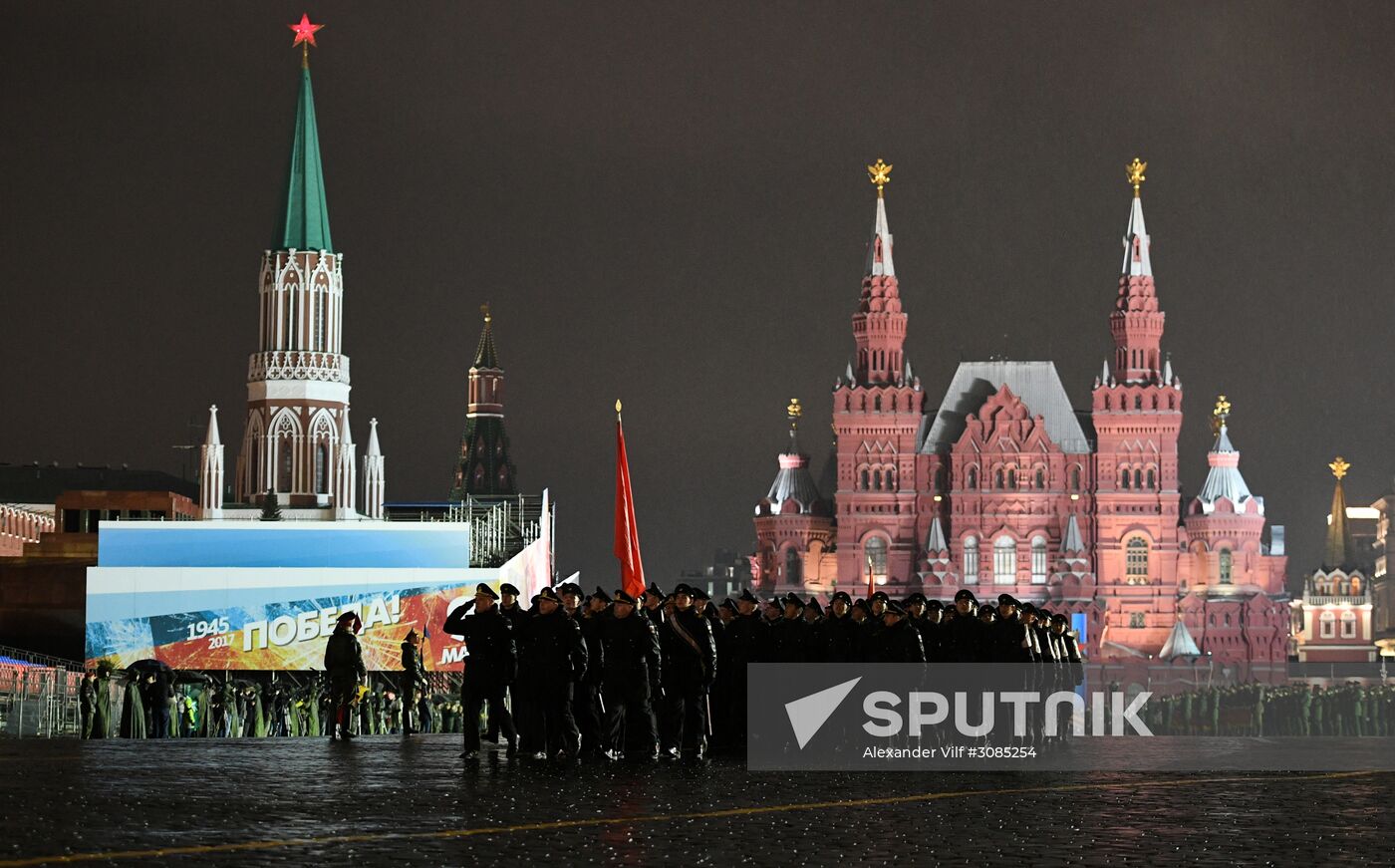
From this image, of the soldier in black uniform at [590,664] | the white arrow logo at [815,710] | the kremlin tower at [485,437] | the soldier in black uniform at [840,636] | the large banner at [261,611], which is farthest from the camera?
the kremlin tower at [485,437]

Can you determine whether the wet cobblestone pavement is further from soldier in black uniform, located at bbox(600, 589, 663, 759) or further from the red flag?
the red flag

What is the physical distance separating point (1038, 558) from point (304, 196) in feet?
187

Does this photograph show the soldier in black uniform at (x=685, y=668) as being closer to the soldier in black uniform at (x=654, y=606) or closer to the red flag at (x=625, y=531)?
the soldier in black uniform at (x=654, y=606)

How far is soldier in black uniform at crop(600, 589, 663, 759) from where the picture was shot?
21656 millimetres

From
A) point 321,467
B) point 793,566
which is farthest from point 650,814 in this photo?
point 793,566

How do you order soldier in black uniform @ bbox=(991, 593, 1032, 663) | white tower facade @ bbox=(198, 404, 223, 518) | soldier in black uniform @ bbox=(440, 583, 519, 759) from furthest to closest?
white tower facade @ bbox=(198, 404, 223, 518), soldier in black uniform @ bbox=(991, 593, 1032, 663), soldier in black uniform @ bbox=(440, 583, 519, 759)

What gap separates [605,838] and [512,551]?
50.0m

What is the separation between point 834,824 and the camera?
14852mm

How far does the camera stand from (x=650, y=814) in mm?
15289

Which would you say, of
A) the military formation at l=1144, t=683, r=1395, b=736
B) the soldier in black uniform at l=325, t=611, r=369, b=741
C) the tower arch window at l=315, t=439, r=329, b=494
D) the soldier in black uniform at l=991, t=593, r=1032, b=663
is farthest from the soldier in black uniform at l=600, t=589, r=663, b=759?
the military formation at l=1144, t=683, r=1395, b=736

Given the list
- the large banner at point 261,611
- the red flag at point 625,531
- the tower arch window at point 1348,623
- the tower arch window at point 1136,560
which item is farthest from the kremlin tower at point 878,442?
the red flag at point 625,531

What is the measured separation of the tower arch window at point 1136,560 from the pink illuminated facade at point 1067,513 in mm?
107

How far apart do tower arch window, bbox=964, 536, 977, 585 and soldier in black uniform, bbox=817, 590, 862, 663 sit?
101 meters

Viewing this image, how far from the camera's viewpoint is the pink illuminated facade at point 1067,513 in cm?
12312
